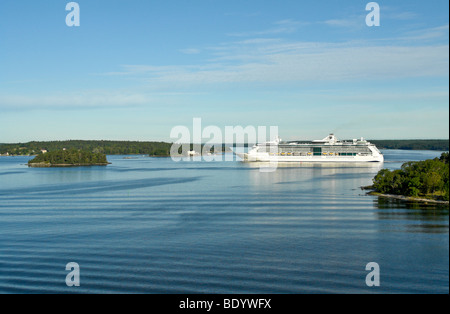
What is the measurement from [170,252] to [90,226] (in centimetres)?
463

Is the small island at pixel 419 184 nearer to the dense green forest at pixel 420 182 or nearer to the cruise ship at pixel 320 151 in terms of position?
the dense green forest at pixel 420 182

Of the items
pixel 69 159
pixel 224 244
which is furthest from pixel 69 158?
pixel 224 244

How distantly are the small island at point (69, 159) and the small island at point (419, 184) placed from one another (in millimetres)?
38720

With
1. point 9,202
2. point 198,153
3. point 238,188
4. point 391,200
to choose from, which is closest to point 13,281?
point 9,202

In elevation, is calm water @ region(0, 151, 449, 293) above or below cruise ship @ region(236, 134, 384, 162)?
below

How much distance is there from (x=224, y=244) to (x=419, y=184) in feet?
38.2

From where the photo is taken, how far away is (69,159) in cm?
5294

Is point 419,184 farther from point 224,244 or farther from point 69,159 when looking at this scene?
point 69,159

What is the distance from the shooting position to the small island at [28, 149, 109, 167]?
171ft

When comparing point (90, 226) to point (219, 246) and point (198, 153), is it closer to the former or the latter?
point (219, 246)

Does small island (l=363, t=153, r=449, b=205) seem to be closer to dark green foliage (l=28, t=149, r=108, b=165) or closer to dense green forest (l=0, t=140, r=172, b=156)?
dark green foliage (l=28, t=149, r=108, b=165)

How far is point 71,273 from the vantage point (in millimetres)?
9125

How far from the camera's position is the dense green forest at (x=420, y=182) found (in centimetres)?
1877

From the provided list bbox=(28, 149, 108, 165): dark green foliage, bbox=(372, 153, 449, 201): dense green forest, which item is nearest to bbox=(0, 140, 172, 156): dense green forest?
bbox=(28, 149, 108, 165): dark green foliage
